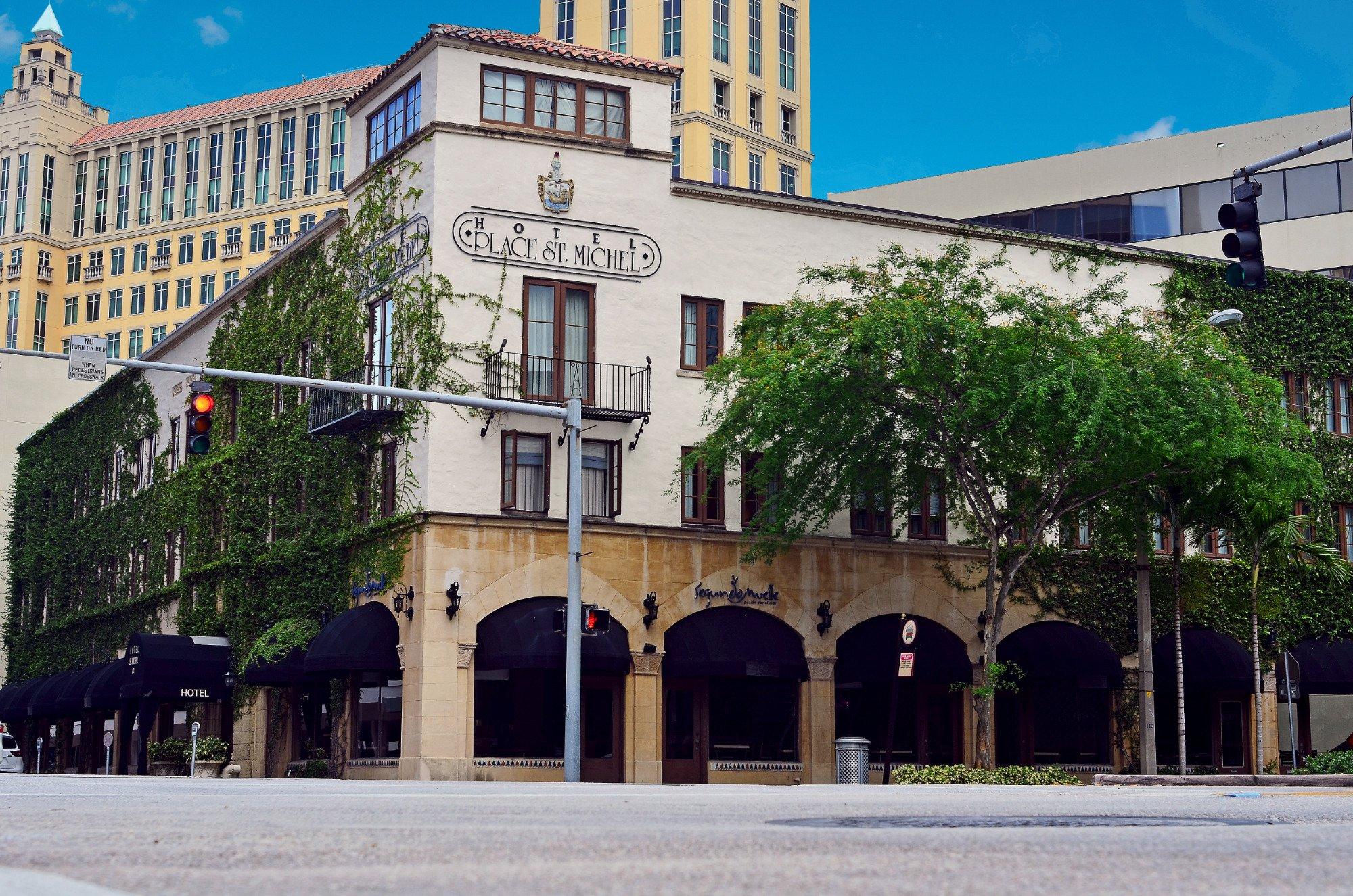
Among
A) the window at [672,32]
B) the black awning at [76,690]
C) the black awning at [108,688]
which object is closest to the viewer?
the black awning at [108,688]

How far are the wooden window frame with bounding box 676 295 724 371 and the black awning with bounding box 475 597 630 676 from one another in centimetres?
651

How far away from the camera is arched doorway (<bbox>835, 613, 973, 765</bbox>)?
39.9 meters

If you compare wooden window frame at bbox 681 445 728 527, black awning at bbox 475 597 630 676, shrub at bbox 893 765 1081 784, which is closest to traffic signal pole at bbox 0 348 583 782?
black awning at bbox 475 597 630 676

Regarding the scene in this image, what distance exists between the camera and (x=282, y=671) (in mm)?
40031

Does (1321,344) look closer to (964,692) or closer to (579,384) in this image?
(964,692)

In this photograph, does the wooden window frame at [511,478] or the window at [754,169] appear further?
the window at [754,169]

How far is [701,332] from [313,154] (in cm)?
8008

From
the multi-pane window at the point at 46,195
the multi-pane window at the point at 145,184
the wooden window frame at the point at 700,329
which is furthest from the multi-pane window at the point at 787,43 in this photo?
the multi-pane window at the point at 46,195

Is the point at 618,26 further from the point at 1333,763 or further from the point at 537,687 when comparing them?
the point at 1333,763

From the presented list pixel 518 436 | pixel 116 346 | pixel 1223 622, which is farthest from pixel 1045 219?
pixel 116 346

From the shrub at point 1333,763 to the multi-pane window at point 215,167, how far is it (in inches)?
3742

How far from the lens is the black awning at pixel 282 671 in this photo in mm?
39938

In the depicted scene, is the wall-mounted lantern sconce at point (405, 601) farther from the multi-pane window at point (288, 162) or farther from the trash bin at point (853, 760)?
the multi-pane window at point (288, 162)

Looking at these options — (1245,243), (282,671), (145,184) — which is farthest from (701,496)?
(145,184)
